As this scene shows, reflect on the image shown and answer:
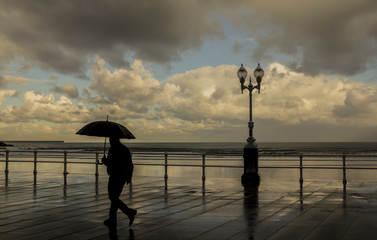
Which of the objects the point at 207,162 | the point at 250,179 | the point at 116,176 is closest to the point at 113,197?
the point at 116,176

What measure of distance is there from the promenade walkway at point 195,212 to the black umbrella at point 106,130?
1601 mm

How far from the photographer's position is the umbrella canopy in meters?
7.76

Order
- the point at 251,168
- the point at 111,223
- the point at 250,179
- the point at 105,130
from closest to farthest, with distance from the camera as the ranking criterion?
the point at 111,223 → the point at 105,130 → the point at 250,179 → the point at 251,168

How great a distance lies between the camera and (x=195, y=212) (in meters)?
9.31

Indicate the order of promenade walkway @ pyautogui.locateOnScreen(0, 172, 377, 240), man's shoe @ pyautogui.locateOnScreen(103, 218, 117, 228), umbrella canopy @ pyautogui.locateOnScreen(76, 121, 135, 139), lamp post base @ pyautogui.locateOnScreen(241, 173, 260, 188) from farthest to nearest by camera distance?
lamp post base @ pyautogui.locateOnScreen(241, 173, 260, 188) < umbrella canopy @ pyautogui.locateOnScreen(76, 121, 135, 139) < man's shoe @ pyautogui.locateOnScreen(103, 218, 117, 228) < promenade walkway @ pyautogui.locateOnScreen(0, 172, 377, 240)

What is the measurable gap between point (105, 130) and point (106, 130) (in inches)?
0.8

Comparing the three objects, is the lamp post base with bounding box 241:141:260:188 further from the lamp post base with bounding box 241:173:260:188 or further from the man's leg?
the man's leg

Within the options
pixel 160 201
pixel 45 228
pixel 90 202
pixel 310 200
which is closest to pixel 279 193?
pixel 310 200

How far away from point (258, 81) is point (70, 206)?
9994mm

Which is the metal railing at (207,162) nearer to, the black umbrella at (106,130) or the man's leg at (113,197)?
the black umbrella at (106,130)

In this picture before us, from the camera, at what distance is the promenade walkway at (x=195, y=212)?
707cm

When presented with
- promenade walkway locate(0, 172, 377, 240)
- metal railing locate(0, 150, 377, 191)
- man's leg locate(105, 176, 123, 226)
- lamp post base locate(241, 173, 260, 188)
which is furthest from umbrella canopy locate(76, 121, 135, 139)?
lamp post base locate(241, 173, 260, 188)

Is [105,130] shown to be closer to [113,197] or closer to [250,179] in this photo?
[113,197]

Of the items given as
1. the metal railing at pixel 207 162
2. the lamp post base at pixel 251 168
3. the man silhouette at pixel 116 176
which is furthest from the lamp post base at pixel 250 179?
the man silhouette at pixel 116 176
